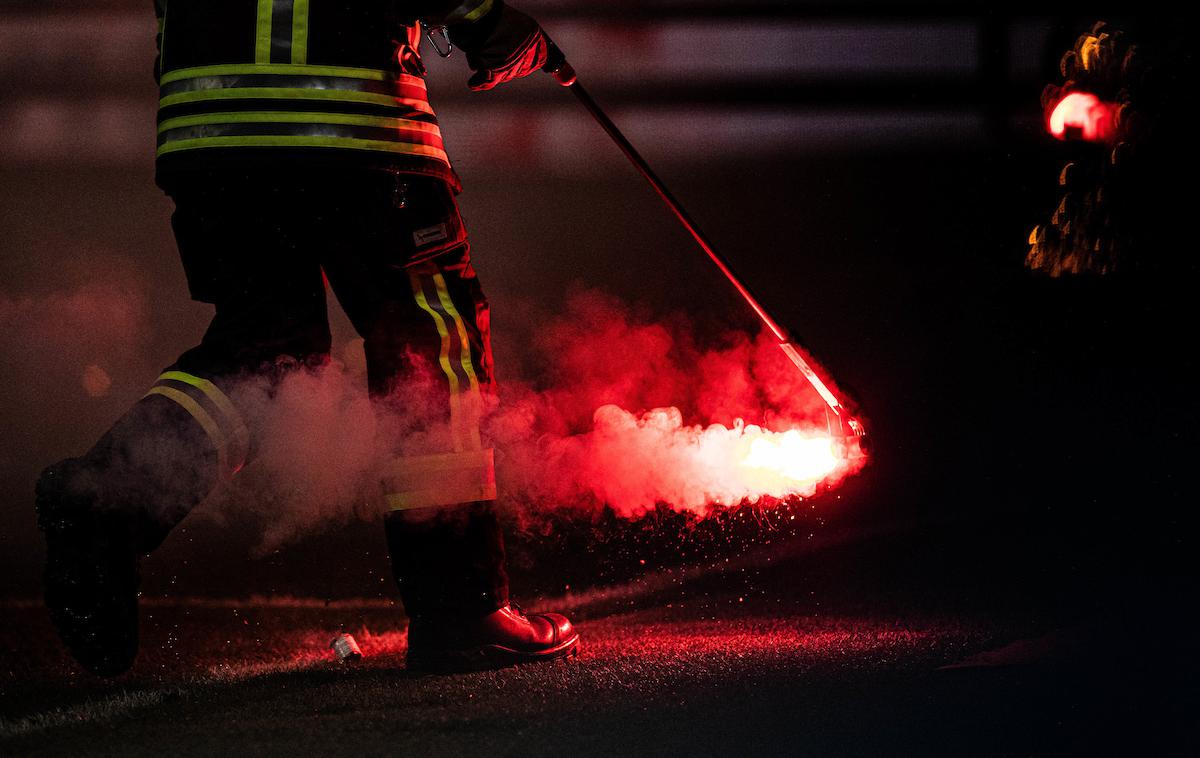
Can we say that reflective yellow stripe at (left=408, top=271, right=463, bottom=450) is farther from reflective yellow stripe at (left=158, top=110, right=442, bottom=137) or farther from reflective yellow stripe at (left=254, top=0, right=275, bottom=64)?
reflective yellow stripe at (left=254, top=0, right=275, bottom=64)

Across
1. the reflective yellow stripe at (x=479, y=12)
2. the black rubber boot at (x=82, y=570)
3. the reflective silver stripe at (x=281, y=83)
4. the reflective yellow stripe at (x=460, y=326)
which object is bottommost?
the black rubber boot at (x=82, y=570)

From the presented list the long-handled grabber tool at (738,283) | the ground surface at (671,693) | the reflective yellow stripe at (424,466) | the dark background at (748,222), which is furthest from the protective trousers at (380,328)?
the dark background at (748,222)

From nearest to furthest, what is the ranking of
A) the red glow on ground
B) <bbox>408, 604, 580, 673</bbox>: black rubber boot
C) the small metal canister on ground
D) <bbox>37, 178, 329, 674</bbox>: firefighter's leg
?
<bbox>37, 178, 329, 674</bbox>: firefighter's leg → <bbox>408, 604, 580, 673</bbox>: black rubber boot → the small metal canister on ground → the red glow on ground

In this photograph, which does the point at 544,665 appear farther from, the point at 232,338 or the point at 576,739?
the point at 232,338

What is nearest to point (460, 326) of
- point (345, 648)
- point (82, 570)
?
point (82, 570)

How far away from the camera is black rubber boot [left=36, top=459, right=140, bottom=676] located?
54.3 inches

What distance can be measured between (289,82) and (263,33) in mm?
73

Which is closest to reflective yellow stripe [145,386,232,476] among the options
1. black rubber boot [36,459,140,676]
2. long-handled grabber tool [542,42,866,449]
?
black rubber boot [36,459,140,676]

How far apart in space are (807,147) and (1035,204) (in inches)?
21.4

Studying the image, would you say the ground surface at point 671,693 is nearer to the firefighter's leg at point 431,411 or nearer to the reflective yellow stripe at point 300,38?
the firefighter's leg at point 431,411

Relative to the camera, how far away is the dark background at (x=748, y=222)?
251 cm

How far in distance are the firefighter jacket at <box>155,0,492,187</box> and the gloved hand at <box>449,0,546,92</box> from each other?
0.03m

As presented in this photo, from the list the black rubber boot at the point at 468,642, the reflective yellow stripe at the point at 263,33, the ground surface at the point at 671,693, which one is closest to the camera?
the ground surface at the point at 671,693

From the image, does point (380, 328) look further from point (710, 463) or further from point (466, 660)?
point (710, 463)
